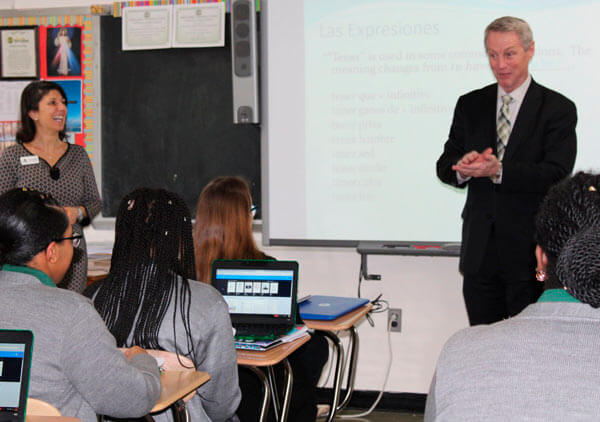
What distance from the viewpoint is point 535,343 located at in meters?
1.09

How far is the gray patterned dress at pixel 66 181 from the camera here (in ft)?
11.8

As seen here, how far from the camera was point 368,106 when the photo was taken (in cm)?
388

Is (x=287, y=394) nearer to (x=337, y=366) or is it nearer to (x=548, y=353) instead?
(x=337, y=366)

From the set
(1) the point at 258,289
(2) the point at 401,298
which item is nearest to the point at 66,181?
(1) the point at 258,289

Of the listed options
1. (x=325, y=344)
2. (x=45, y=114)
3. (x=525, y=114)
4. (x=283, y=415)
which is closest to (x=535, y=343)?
(x=283, y=415)

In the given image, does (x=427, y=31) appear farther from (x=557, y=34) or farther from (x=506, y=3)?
(x=557, y=34)

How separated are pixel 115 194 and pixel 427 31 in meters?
2.15

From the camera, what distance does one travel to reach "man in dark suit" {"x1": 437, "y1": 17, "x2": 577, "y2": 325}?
2885mm

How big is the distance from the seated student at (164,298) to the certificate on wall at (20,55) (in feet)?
9.06

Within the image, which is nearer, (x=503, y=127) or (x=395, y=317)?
(x=503, y=127)

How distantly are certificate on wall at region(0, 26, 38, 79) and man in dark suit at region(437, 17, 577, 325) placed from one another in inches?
111

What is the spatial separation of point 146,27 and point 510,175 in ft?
8.22

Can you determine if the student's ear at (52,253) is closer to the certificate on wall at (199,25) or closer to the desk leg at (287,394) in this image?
the desk leg at (287,394)

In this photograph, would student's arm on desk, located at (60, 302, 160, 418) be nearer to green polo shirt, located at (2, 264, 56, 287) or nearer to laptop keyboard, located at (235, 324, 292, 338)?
green polo shirt, located at (2, 264, 56, 287)
